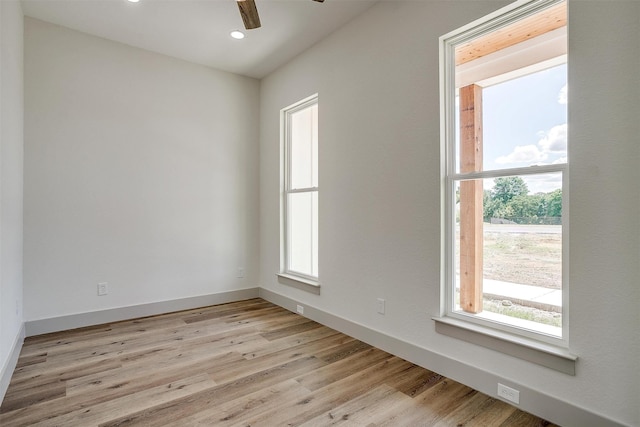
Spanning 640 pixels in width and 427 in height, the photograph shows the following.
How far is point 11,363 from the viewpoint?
2408mm

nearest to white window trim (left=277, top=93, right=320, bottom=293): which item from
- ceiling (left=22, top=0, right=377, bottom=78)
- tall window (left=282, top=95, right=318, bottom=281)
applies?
tall window (left=282, top=95, right=318, bottom=281)

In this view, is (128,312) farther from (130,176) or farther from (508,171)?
Result: (508,171)

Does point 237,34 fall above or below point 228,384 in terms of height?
above

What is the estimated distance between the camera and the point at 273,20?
10.4 ft

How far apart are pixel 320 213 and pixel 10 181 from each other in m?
2.55

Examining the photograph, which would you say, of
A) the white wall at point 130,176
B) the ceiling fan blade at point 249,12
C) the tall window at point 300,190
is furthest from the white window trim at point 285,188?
the ceiling fan blade at point 249,12

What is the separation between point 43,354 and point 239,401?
1.89 metres

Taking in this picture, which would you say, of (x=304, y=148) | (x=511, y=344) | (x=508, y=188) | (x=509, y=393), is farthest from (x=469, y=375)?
(x=304, y=148)

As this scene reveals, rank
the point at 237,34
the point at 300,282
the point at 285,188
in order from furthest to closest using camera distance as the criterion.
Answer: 1. the point at 285,188
2. the point at 300,282
3. the point at 237,34

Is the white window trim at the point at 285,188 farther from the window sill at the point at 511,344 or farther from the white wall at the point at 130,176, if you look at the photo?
the window sill at the point at 511,344

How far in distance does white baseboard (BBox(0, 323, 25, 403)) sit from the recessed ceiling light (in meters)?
3.25

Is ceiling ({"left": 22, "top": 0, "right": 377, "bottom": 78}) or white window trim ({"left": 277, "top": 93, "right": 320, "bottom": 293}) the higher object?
ceiling ({"left": 22, "top": 0, "right": 377, "bottom": 78})

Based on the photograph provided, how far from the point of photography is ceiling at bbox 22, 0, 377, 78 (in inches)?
116

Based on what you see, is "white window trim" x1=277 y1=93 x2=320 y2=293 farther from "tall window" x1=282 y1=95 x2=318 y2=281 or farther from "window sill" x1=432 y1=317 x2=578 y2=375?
"window sill" x1=432 y1=317 x2=578 y2=375
